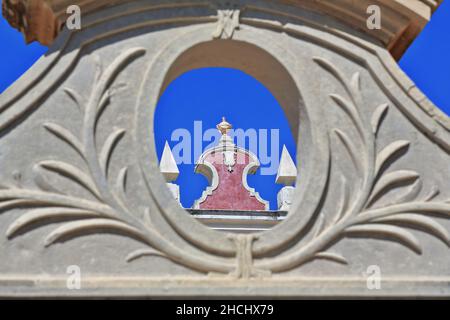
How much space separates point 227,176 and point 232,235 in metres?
12.7

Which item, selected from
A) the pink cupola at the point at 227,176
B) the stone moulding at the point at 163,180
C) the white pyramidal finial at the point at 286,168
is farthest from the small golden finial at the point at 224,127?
the stone moulding at the point at 163,180

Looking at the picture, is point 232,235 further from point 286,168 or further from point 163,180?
point 286,168

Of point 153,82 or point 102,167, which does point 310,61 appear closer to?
point 153,82

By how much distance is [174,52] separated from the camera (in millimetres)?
7641

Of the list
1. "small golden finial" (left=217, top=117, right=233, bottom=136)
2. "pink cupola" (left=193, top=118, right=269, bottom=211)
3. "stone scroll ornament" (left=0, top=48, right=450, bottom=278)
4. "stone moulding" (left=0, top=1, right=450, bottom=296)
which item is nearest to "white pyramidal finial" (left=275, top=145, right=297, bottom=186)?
"pink cupola" (left=193, top=118, right=269, bottom=211)

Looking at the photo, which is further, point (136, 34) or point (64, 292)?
point (136, 34)

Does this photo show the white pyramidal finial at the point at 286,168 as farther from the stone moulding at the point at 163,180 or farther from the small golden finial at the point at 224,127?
the stone moulding at the point at 163,180

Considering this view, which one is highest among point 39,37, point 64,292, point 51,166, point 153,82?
point 39,37

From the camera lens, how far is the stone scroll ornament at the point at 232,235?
7207 mm

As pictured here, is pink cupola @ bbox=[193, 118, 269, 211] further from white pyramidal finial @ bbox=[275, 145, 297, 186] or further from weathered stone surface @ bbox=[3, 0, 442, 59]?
weathered stone surface @ bbox=[3, 0, 442, 59]

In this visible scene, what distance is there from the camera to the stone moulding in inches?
283
